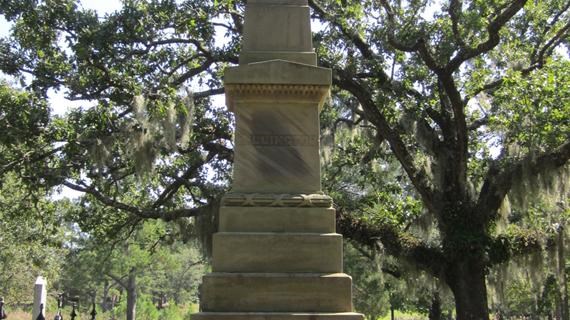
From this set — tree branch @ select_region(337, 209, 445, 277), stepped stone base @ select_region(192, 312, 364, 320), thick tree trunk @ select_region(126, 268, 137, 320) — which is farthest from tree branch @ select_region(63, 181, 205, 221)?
thick tree trunk @ select_region(126, 268, 137, 320)

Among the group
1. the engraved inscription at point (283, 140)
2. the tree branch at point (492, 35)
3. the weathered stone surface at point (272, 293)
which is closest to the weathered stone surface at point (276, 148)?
the engraved inscription at point (283, 140)

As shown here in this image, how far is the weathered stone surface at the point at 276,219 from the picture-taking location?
7.18m

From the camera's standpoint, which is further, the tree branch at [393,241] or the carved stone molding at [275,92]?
the tree branch at [393,241]

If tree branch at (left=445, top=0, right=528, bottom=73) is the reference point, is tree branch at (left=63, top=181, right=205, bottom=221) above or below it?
below

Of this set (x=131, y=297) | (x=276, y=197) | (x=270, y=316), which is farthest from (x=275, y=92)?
(x=131, y=297)

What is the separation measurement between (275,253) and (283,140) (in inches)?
54.1

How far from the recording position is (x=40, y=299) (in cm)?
2520

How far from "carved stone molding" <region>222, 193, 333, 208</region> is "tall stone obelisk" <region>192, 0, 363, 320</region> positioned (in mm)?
11

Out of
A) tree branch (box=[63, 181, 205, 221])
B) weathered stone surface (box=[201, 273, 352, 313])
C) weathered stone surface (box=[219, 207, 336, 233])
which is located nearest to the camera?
weathered stone surface (box=[201, 273, 352, 313])

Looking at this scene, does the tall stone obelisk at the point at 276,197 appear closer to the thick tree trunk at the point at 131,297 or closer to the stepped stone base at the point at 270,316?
the stepped stone base at the point at 270,316

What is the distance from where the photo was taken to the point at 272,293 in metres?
6.73

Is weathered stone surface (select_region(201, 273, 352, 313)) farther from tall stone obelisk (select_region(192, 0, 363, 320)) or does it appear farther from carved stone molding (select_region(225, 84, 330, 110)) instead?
carved stone molding (select_region(225, 84, 330, 110))

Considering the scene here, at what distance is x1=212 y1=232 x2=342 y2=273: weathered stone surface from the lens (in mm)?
6953

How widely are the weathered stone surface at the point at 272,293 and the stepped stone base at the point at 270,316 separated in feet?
0.39
